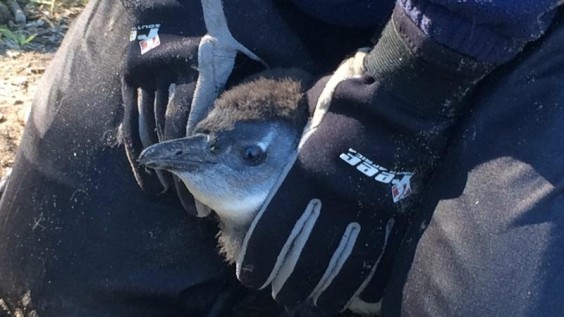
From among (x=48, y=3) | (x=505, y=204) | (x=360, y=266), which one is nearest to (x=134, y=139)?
(x=360, y=266)

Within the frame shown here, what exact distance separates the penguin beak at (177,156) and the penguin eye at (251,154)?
0.13 ft

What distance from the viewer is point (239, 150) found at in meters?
1.28

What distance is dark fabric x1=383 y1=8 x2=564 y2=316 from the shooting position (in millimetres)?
1190

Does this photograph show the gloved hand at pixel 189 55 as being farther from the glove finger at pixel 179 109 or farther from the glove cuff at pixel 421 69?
the glove cuff at pixel 421 69

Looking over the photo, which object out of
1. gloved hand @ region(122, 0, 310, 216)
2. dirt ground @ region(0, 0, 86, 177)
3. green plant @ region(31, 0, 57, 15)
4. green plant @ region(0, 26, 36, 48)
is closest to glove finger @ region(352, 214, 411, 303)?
gloved hand @ region(122, 0, 310, 216)

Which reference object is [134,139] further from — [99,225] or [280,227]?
[280,227]

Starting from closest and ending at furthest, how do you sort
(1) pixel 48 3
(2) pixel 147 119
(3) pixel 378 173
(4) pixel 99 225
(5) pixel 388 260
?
(3) pixel 378 173 → (5) pixel 388 260 → (2) pixel 147 119 → (4) pixel 99 225 → (1) pixel 48 3

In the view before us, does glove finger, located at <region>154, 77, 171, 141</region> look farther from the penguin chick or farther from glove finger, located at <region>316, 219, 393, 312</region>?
glove finger, located at <region>316, 219, 393, 312</region>

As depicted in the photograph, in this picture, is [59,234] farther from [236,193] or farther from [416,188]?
[416,188]

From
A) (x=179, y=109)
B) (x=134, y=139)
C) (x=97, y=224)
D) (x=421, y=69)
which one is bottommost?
(x=97, y=224)

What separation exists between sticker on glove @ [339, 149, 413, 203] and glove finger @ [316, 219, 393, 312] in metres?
0.06

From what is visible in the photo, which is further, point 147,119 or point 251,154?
point 147,119

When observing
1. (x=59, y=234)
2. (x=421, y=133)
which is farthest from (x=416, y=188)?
(x=59, y=234)

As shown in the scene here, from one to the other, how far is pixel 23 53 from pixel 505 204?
55.6 inches
